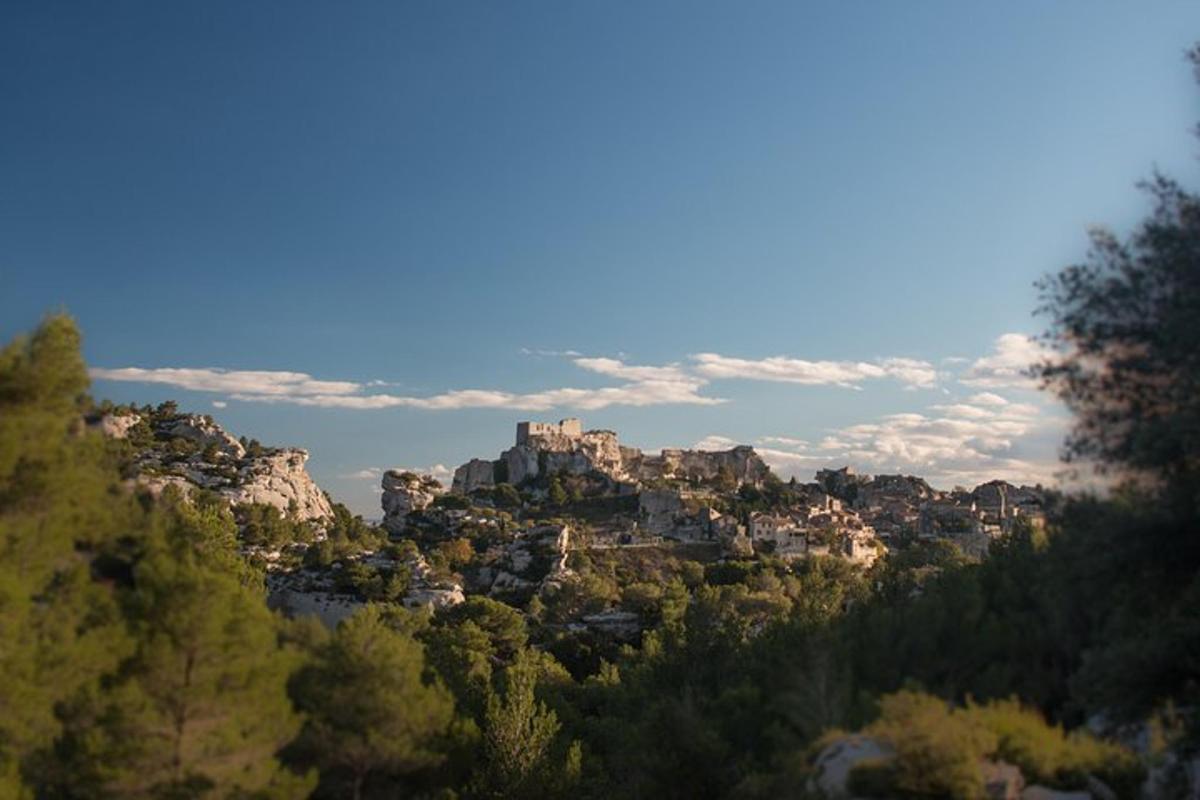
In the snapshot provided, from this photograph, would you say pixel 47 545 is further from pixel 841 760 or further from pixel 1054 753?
pixel 1054 753

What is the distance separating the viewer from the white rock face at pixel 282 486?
8275 centimetres

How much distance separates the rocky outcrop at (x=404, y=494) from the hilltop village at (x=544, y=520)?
1.00 feet

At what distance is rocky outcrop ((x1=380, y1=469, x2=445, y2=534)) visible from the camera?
110m

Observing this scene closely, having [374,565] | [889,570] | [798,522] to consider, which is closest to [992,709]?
[889,570]

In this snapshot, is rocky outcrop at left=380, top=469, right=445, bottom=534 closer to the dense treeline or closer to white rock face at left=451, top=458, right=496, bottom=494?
white rock face at left=451, top=458, right=496, bottom=494

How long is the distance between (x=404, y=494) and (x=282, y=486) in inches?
1008

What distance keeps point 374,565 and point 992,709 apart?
188ft

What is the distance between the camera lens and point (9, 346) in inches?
542

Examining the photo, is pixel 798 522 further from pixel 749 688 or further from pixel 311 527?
pixel 749 688

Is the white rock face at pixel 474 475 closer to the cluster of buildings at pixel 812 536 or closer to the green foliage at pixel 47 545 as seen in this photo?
the cluster of buildings at pixel 812 536

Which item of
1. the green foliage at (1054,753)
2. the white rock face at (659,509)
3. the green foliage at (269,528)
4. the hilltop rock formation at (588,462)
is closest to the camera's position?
the green foliage at (1054,753)

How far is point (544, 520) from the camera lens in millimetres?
107062

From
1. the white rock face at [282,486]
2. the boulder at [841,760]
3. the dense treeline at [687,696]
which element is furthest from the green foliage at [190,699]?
the white rock face at [282,486]

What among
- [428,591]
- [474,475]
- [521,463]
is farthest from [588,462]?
[428,591]
